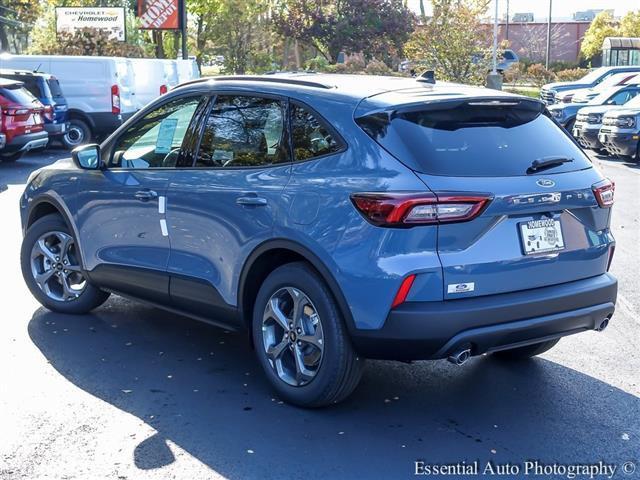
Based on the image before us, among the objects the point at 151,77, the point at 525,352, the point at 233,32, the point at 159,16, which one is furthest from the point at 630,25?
the point at 525,352

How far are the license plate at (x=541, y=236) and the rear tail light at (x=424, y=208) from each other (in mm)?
315

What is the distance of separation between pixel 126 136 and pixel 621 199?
Result: 9.81 metres

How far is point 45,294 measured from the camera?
23.3 ft

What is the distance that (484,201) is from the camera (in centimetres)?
464

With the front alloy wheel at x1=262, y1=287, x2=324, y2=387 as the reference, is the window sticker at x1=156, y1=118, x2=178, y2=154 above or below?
above

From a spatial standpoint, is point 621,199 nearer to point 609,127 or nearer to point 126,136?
point 609,127

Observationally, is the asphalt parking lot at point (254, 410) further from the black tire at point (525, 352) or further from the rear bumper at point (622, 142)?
the rear bumper at point (622, 142)

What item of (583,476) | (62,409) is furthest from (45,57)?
(583,476)

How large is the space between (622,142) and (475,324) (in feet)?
52.7

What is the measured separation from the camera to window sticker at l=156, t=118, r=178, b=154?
6.13m

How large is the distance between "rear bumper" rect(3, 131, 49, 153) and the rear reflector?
1490 cm

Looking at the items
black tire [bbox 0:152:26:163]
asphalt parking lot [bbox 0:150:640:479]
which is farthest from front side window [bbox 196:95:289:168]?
black tire [bbox 0:152:26:163]

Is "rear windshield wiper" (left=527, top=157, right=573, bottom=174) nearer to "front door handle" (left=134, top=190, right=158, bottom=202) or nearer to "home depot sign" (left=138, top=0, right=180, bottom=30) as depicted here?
"front door handle" (left=134, top=190, right=158, bottom=202)

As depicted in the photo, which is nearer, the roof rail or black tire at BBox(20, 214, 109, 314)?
the roof rail
